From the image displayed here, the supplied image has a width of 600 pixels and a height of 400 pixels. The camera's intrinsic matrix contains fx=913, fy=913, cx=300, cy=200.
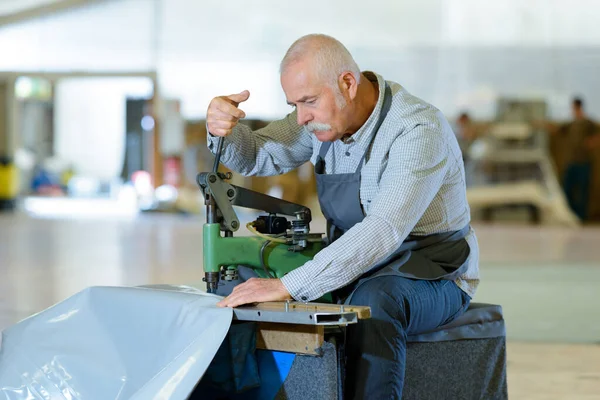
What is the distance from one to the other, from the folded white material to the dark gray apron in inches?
17.5

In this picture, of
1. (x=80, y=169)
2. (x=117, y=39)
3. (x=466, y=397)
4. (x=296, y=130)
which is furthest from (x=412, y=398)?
(x=80, y=169)

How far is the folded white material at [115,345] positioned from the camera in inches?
79.6

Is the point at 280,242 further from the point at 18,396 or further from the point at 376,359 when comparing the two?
the point at 18,396

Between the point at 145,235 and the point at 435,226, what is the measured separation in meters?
Answer: 8.13

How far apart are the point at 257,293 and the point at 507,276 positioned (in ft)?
14.8

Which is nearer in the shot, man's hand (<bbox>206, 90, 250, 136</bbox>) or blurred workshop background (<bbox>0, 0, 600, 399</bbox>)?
man's hand (<bbox>206, 90, 250, 136</bbox>)

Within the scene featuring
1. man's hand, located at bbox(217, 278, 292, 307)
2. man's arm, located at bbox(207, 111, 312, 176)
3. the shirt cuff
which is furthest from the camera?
man's arm, located at bbox(207, 111, 312, 176)

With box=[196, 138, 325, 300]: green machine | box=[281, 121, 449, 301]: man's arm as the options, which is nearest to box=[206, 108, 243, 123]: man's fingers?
box=[196, 138, 325, 300]: green machine

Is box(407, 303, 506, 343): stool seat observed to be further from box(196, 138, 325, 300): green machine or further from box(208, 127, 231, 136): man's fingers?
box(208, 127, 231, 136): man's fingers

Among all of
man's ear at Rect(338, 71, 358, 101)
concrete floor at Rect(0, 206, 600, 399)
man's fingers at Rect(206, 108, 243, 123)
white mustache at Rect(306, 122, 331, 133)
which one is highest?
man's ear at Rect(338, 71, 358, 101)

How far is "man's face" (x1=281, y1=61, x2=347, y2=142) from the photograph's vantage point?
7.52ft

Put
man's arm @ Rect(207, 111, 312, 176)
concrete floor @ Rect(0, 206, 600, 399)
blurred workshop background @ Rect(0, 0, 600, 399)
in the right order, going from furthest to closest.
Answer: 1. blurred workshop background @ Rect(0, 0, 600, 399)
2. concrete floor @ Rect(0, 206, 600, 399)
3. man's arm @ Rect(207, 111, 312, 176)

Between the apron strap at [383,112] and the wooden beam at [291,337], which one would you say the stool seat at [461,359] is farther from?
the apron strap at [383,112]

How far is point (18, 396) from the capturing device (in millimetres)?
2260
